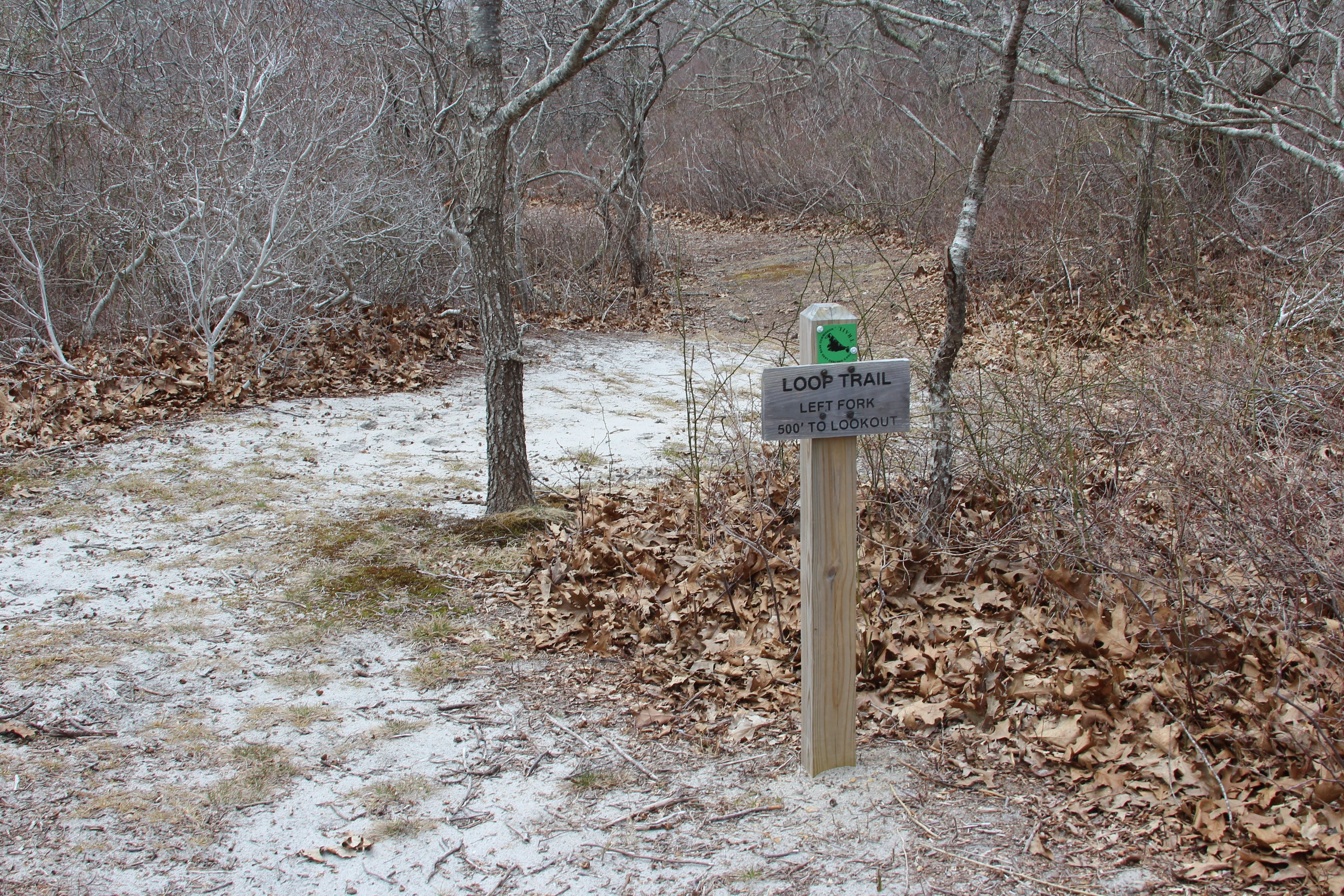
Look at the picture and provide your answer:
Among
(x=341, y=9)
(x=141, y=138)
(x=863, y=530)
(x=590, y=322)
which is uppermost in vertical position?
(x=341, y=9)

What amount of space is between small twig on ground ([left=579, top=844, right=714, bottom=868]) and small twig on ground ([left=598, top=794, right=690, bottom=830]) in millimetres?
97

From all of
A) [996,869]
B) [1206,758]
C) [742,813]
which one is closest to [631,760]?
[742,813]

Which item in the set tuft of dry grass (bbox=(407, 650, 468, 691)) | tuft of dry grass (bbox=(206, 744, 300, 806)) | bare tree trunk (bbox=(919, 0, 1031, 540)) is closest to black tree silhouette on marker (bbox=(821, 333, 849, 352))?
bare tree trunk (bbox=(919, 0, 1031, 540))

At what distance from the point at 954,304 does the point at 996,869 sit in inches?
103

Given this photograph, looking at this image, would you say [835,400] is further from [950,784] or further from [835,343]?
[950,784]

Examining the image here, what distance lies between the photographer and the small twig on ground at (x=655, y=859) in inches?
120

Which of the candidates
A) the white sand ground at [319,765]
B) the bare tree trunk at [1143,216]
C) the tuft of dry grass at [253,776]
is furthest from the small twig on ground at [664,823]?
the bare tree trunk at [1143,216]

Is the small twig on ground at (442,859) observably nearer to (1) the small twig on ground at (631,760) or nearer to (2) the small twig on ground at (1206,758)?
(1) the small twig on ground at (631,760)

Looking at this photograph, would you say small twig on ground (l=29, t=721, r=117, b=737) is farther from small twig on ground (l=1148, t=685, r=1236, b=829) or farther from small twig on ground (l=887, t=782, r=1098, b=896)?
small twig on ground (l=1148, t=685, r=1236, b=829)

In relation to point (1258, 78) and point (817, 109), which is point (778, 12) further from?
point (817, 109)

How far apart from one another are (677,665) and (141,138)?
30.2ft

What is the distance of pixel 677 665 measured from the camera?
4246 mm

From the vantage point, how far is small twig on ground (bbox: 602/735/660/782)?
3539 mm

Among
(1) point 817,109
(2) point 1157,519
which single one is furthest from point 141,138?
(1) point 817,109
